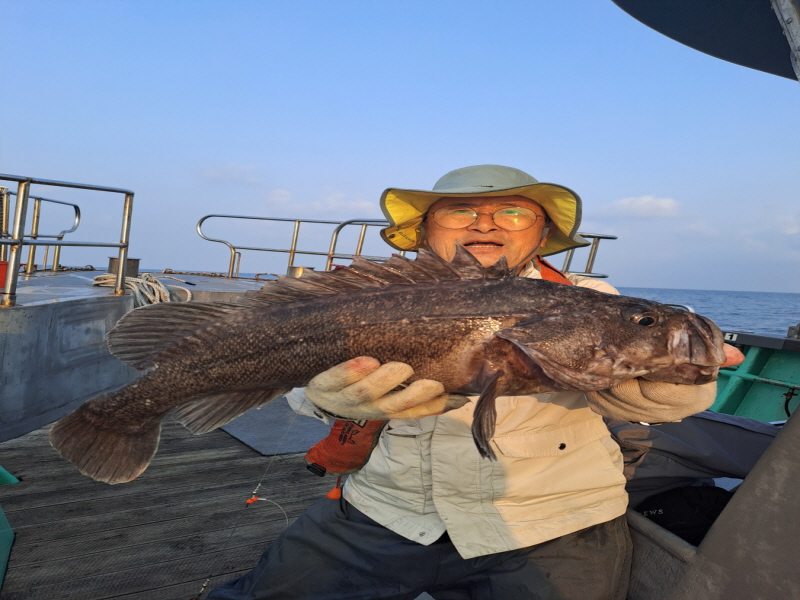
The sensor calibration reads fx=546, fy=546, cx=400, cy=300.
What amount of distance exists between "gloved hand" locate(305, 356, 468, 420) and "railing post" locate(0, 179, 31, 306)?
444cm

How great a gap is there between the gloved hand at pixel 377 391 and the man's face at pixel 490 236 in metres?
1.15

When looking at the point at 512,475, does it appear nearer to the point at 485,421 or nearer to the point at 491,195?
the point at 485,421

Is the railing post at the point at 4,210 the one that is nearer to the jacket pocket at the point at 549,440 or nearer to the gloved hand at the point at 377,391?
the gloved hand at the point at 377,391

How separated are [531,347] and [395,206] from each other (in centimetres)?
167

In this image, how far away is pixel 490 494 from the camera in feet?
8.61

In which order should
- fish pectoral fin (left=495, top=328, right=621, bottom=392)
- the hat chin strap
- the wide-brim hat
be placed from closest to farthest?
fish pectoral fin (left=495, top=328, right=621, bottom=392) → the wide-brim hat → the hat chin strap

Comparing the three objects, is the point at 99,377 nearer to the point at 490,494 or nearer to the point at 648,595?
the point at 490,494

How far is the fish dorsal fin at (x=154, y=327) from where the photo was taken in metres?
2.41

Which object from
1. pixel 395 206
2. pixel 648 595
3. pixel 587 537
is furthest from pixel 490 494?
pixel 395 206

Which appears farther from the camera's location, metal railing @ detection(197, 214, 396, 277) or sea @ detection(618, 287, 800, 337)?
sea @ detection(618, 287, 800, 337)

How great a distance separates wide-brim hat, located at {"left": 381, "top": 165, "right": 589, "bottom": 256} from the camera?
3174 millimetres

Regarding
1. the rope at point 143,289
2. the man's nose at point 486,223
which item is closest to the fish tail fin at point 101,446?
the man's nose at point 486,223

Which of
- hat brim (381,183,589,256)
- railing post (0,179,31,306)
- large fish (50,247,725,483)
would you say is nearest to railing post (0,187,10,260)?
railing post (0,179,31,306)

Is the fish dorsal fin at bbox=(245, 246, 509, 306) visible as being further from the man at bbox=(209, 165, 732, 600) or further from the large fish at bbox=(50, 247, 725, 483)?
the man at bbox=(209, 165, 732, 600)
